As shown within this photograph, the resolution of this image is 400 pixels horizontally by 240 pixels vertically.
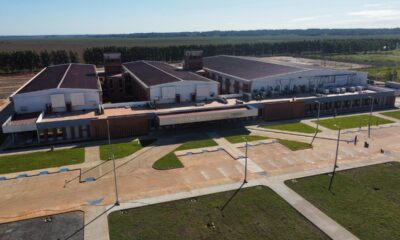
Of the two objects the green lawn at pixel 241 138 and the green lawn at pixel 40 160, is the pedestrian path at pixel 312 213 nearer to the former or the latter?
the green lawn at pixel 241 138

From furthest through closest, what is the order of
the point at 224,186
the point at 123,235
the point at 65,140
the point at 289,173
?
1. the point at 65,140
2. the point at 289,173
3. the point at 224,186
4. the point at 123,235

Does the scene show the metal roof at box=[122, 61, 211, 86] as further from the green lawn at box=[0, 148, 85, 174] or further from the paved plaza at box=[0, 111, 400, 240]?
the green lawn at box=[0, 148, 85, 174]

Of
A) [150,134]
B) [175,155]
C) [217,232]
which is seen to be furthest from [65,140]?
[217,232]

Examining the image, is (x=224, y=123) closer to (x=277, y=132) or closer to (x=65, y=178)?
(x=277, y=132)

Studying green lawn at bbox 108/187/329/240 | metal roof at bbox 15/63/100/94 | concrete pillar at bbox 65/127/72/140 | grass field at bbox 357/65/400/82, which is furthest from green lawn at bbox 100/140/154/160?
grass field at bbox 357/65/400/82

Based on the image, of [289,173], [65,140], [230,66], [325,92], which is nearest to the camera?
[289,173]

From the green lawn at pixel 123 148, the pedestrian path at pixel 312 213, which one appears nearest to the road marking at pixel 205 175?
the pedestrian path at pixel 312 213

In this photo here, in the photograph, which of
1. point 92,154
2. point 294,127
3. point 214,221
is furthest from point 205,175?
point 294,127

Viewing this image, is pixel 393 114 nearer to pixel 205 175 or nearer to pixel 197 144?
pixel 197 144
